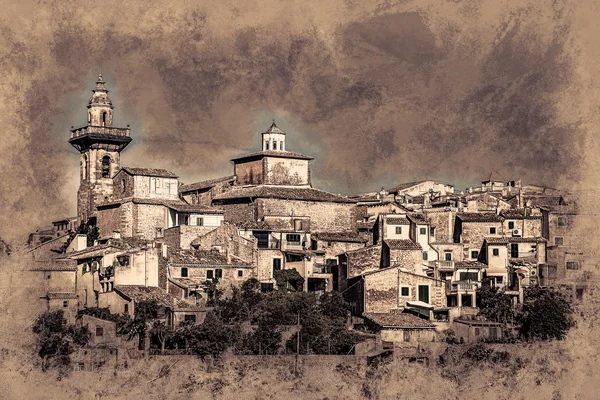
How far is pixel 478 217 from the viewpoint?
215 feet

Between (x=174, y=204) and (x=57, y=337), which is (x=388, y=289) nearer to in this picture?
(x=174, y=204)

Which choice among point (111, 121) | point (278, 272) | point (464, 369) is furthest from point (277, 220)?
point (464, 369)

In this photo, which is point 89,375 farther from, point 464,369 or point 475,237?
point 475,237

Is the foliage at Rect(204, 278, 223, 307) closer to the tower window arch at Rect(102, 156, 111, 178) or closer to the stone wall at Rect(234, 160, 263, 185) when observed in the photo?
the stone wall at Rect(234, 160, 263, 185)

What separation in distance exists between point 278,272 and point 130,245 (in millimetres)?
5919

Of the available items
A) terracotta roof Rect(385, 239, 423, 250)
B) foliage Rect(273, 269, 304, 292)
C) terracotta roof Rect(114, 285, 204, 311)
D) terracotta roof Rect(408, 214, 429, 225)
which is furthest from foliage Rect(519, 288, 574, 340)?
terracotta roof Rect(114, 285, 204, 311)

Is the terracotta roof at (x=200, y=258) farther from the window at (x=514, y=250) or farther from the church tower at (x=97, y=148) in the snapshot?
the window at (x=514, y=250)

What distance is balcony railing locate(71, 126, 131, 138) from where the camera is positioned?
6925cm

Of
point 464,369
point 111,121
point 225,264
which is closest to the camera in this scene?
point 464,369

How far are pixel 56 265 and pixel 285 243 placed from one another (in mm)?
10026

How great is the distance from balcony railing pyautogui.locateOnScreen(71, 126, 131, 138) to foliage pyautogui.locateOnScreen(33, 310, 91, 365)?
16464 mm

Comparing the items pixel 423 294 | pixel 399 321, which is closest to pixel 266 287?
pixel 423 294

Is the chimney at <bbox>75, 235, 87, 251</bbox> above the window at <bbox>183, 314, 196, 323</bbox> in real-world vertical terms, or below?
above

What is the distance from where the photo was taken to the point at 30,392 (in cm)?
5072
